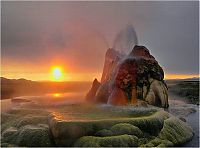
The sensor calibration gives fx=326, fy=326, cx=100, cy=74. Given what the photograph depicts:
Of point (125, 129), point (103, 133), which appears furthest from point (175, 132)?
point (103, 133)

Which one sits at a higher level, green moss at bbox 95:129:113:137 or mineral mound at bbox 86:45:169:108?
mineral mound at bbox 86:45:169:108

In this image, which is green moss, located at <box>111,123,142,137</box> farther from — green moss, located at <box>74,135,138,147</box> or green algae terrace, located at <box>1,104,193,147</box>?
green moss, located at <box>74,135,138,147</box>

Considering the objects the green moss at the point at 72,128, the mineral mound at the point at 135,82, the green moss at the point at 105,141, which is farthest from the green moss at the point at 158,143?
the mineral mound at the point at 135,82

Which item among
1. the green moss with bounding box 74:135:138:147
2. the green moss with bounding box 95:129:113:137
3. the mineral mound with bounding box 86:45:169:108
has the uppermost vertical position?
the mineral mound with bounding box 86:45:169:108

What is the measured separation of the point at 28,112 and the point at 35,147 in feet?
25.6

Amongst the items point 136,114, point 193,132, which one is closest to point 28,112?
point 136,114

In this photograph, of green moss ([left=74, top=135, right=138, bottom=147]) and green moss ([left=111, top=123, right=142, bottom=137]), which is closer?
green moss ([left=74, top=135, right=138, bottom=147])

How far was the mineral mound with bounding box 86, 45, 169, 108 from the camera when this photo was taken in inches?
1800

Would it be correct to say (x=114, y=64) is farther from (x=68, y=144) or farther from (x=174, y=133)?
(x=68, y=144)

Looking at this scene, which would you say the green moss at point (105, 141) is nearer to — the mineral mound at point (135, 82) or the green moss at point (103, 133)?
the green moss at point (103, 133)

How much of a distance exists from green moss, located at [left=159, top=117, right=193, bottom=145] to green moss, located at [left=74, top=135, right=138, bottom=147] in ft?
14.5

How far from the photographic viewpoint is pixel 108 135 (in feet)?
81.4

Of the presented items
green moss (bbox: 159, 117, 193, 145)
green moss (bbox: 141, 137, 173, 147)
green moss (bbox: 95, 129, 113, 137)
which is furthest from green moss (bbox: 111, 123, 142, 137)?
green moss (bbox: 159, 117, 193, 145)

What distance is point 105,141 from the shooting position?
2378 centimetres
